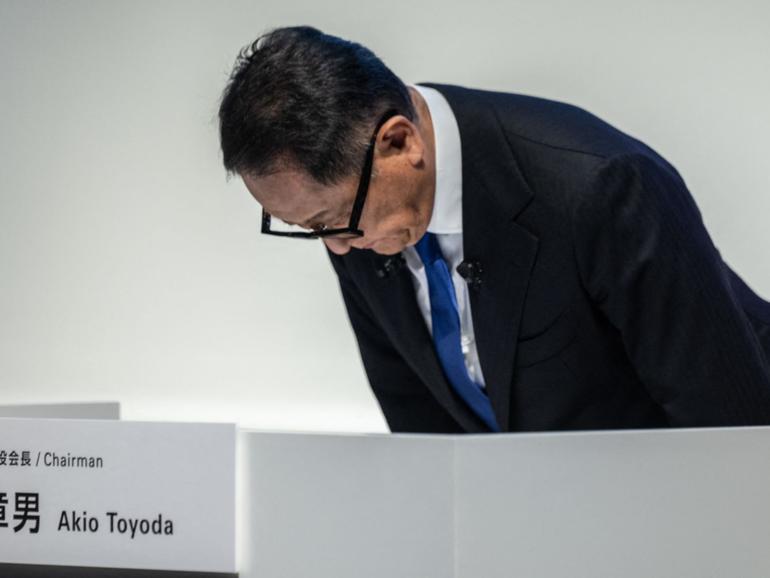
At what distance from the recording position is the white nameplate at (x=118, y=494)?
906mm

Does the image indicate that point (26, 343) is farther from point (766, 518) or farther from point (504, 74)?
point (766, 518)

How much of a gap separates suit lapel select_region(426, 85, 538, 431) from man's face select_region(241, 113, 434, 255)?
55 millimetres

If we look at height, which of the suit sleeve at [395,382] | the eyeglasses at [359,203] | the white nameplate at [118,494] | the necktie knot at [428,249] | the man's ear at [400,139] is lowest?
the suit sleeve at [395,382]

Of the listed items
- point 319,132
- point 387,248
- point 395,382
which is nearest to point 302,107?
point 319,132

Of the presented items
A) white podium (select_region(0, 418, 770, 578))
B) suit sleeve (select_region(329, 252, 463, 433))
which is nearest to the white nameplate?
white podium (select_region(0, 418, 770, 578))

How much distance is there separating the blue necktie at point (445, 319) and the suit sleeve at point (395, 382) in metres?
0.19

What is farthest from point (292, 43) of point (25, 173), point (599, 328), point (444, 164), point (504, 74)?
point (25, 173)

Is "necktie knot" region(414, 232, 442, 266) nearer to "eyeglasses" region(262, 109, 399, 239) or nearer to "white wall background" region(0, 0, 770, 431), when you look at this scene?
"eyeglasses" region(262, 109, 399, 239)

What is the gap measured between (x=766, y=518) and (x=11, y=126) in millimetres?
2598

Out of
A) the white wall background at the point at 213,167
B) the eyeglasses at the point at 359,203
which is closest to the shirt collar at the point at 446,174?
the eyeglasses at the point at 359,203

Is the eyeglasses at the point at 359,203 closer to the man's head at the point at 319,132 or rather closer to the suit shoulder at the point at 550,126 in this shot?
the man's head at the point at 319,132

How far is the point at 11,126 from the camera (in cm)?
309

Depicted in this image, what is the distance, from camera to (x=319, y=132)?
1.20 metres

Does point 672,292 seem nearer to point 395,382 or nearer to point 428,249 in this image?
point 428,249
